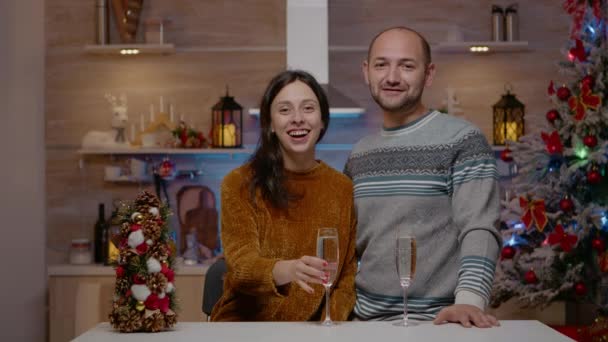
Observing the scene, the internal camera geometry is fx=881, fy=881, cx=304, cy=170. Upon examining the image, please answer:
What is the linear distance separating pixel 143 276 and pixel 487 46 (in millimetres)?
3425

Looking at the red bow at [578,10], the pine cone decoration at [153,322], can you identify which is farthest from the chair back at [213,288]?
the red bow at [578,10]

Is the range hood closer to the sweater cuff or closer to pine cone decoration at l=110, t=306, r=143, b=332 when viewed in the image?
the sweater cuff

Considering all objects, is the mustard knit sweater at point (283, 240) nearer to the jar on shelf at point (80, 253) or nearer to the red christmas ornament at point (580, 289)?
the red christmas ornament at point (580, 289)

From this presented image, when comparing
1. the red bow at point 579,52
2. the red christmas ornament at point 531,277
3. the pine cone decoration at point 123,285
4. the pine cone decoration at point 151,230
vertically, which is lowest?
the red christmas ornament at point 531,277

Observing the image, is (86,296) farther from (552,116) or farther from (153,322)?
(153,322)

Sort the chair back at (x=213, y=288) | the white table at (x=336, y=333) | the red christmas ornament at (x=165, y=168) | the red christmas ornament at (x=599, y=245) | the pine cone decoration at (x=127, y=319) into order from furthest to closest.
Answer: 1. the red christmas ornament at (x=165, y=168)
2. the red christmas ornament at (x=599, y=245)
3. the chair back at (x=213, y=288)
4. the pine cone decoration at (x=127, y=319)
5. the white table at (x=336, y=333)

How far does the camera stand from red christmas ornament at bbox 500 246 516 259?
174 inches

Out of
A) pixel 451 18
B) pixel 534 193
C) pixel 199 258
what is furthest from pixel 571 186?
pixel 199 258

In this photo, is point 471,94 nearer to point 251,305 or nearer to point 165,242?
point 251,305

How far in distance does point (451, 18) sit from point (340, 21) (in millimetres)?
653

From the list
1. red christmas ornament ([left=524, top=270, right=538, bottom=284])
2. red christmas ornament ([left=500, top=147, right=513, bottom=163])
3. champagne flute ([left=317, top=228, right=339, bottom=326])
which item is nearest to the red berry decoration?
red christmas ornament ([left=500, top=147, right=513, bottom=163])

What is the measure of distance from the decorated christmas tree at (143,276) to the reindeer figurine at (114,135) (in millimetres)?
3062

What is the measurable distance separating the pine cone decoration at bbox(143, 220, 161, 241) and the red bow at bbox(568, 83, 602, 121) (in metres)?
2.78

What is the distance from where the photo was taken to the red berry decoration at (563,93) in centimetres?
437
